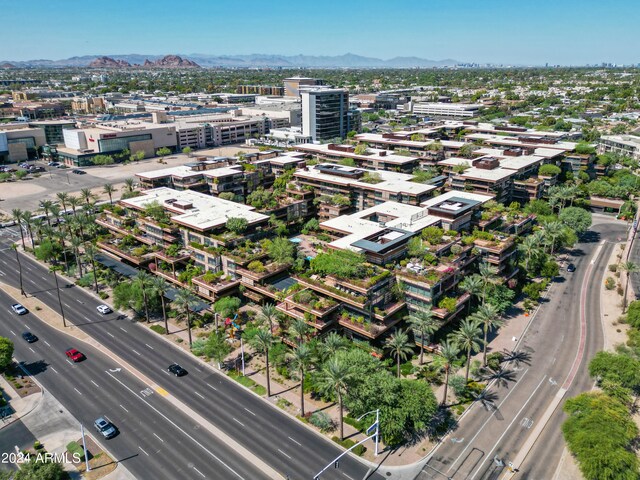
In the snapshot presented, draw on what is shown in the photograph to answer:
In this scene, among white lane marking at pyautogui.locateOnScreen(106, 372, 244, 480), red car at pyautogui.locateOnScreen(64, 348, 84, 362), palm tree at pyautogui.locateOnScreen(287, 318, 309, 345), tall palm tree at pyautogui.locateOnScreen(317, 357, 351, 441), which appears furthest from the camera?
red car at pyautogui.locateOnScreen(64, 348, 84, 362)

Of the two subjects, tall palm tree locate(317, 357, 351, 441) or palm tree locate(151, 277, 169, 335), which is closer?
tall palm tree locate(317, 357, 351, 441)

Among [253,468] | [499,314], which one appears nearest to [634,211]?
[499,314]

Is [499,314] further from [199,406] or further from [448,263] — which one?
[199,406]

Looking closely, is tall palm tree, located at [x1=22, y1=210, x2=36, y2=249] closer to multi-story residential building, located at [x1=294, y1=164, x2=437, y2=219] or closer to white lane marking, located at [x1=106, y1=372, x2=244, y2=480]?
white lane marking, located at [x1=106, y1=372, x2=244, y2=480]

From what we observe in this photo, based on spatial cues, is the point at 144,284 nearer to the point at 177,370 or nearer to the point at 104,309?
the point at 104,309

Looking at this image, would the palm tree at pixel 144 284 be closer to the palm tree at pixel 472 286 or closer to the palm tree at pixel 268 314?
the palm tree at pixel 268 314

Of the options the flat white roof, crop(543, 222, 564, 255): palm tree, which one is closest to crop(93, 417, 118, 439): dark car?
the flat white roof
